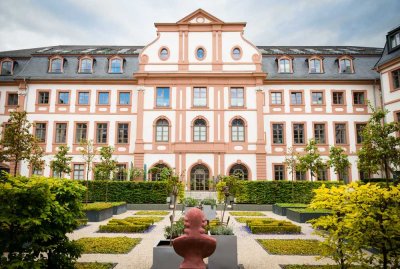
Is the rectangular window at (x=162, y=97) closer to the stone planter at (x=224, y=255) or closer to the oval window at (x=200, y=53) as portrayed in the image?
the oval window at (x=200, y=53)

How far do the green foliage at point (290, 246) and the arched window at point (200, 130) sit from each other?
19411 mm

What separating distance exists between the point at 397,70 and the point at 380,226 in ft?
90.0

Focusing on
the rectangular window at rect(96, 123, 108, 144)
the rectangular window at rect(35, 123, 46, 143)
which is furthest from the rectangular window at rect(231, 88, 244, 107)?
the rectangular window at rect(35, 123, 46, 143)

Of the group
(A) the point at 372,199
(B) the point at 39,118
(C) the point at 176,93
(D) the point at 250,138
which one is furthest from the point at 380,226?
(B) the point at 39,118

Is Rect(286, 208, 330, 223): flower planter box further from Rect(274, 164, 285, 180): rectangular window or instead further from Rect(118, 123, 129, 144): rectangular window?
Rect(118, 123, 129, 144): rectangular window

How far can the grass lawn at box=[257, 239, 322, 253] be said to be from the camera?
9383 millimetres

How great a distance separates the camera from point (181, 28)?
3184cm

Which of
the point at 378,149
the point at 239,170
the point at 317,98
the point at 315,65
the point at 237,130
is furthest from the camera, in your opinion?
the point at 315,65

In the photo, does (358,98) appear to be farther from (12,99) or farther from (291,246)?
(12,99)

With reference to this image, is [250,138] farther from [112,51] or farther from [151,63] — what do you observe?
[112,51]

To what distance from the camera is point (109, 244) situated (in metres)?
10.3

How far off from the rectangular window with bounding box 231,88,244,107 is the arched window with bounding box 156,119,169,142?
728 cm

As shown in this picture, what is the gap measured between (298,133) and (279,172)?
471 cm

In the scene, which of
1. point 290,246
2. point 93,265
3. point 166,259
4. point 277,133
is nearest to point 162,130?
point 277,133
